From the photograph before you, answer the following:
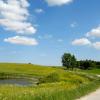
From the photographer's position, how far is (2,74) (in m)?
109

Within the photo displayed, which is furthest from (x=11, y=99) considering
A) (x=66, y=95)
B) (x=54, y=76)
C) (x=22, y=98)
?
(x=54, y=76)

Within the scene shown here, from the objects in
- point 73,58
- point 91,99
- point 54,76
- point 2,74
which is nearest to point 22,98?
point 91,99

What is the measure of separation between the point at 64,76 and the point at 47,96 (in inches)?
1953

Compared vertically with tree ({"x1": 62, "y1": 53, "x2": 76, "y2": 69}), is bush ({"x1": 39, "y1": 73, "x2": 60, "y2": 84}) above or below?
below

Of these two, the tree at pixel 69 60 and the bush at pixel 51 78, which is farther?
the tree at pixel 69 60

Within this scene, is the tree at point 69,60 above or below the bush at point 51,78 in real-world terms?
above

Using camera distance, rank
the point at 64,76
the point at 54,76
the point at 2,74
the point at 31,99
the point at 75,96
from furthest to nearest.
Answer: the point at 2,74
the point at 64,76
the point at 54,76
the point at 75,96
the point at 31,99

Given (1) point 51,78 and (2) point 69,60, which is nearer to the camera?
(1) point 51,78

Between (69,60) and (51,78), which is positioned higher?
(69,60)

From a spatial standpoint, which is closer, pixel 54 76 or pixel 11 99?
pixel 11 99

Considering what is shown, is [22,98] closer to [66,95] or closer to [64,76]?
[66,95]

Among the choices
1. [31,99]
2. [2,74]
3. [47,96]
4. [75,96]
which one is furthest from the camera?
[2,74]

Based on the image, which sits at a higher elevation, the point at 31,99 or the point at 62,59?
the point at 62,59

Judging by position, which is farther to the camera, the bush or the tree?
the tree
